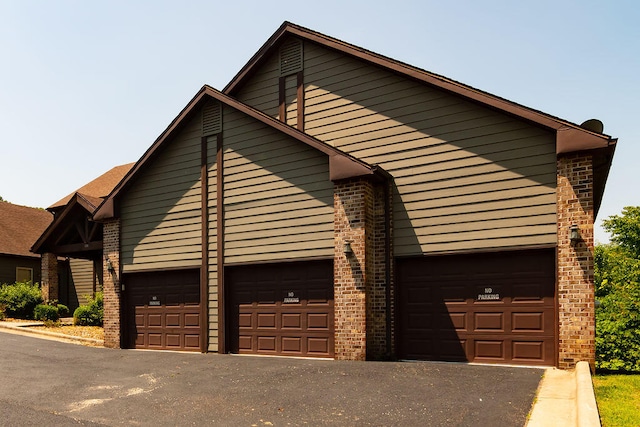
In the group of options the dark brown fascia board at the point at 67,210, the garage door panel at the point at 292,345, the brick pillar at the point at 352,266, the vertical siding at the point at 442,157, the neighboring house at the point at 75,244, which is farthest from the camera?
the neighboring house at the point at 75,244

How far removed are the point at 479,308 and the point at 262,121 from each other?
7.50 meters

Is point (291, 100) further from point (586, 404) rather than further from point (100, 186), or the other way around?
point (100, 186)

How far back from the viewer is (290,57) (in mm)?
15945

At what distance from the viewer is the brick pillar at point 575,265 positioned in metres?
10.5

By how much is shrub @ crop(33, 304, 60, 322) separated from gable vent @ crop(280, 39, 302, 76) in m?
15.1

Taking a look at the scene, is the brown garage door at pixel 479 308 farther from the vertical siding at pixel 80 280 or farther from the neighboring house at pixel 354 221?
the vertical siding at pixel 80 280

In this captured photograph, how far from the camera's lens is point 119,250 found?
17.0 meters

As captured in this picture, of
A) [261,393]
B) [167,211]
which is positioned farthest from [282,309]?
[167,211]

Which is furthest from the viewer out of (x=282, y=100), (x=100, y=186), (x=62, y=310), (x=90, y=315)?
(x=100, y=186)

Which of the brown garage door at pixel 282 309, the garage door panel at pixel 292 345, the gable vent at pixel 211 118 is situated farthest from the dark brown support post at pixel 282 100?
the garage door panel at pixel 292 345

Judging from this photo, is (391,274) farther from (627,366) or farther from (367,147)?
(627,366)

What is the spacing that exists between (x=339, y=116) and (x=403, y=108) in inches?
76.8

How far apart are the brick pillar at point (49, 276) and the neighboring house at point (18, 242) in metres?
6.37

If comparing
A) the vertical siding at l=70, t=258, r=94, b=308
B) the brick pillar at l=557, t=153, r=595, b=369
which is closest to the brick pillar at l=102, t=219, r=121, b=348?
the vertical siding at l=70, t=258, r=94, b=308
